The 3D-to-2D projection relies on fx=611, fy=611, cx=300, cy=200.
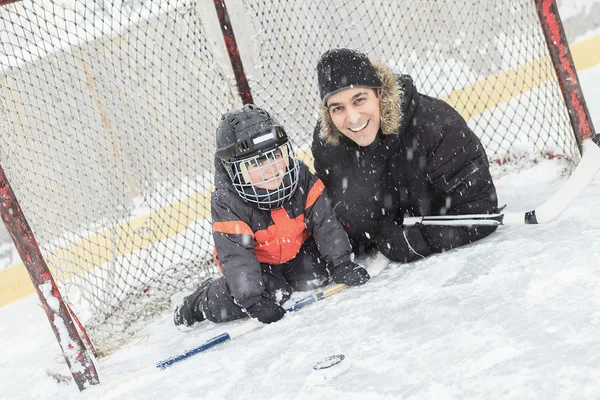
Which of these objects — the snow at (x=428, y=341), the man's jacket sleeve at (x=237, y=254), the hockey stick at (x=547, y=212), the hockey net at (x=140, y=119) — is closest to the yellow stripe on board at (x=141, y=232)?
the hockey net at (x=140, y=119)

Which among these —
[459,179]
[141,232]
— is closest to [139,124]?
Result: [141,232]

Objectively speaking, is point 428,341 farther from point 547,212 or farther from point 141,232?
point 141,232

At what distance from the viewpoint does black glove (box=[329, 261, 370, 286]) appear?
2584mm

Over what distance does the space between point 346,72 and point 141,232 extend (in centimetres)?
206

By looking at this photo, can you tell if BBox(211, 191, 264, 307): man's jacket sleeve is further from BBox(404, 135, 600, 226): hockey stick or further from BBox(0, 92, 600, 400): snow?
Answer: BBox(404, 135, 600, 226): hockey stick

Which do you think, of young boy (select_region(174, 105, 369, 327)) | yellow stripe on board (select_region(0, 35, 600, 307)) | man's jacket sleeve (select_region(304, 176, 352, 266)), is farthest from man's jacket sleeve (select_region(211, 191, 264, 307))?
yellow stripe on board (select_region(0, 35, 600, 307))

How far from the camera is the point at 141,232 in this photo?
13.1 feet

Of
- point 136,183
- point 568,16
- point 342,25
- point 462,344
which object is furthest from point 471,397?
point 568,16

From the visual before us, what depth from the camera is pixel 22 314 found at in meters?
3.90

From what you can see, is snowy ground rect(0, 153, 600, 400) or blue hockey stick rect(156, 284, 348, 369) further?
blue hockey stick rect(156, 284, 348, 369)

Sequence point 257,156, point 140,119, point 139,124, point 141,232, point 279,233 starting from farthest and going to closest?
point 140,119
point 139,124
point 141,232
point 279,233
point 257,156

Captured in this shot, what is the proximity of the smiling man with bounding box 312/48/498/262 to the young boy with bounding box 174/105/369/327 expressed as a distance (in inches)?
8.7

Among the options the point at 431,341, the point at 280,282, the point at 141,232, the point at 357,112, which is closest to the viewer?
the point at 431,341

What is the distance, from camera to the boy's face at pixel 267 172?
2.46 meters
